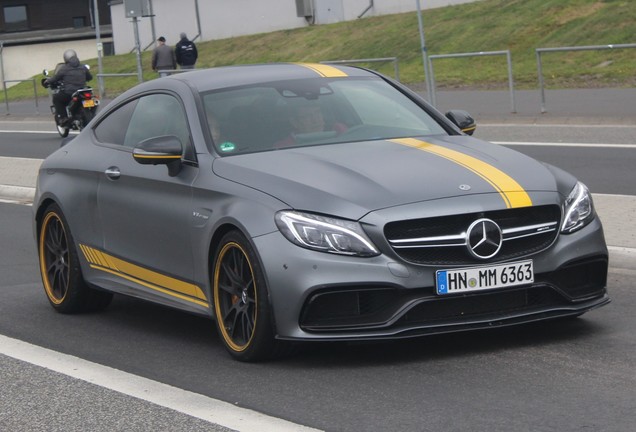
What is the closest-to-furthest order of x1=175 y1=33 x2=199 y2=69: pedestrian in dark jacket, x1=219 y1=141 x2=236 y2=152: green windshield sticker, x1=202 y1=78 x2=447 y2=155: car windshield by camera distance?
x1=219 y1=141 x2=236 y2=152: green windshield sticker → x1=202 y1=78 x2=447 y2=155: car windshield → x1=175 y1=33 x2=199 y2=69: pedestrian in dark jacket

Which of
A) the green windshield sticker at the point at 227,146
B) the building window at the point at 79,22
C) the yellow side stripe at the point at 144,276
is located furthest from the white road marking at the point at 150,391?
the building window at the point at 79,22

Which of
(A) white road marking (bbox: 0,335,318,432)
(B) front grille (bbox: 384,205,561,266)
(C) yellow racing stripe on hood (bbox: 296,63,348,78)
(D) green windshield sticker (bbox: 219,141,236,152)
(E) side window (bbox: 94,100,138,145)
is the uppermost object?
(C) yellow racing stripe on hood (bbox: 296,63,348,78)

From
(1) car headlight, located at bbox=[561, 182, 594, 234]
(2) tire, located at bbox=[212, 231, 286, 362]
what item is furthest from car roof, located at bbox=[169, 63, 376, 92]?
(1) car headlight, located at bbox=[561, 182, 594, 234]

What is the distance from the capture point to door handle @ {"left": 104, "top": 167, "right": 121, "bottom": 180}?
8.50 meters

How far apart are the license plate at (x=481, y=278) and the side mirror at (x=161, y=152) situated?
5.96 ft

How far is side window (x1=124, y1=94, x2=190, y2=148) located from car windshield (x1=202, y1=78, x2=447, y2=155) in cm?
19

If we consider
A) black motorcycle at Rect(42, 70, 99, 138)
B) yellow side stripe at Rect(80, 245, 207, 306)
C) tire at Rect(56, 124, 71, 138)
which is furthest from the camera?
tire at Rect(56, 124, 71, 138)

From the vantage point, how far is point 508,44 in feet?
118

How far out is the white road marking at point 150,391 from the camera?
5.89 meters

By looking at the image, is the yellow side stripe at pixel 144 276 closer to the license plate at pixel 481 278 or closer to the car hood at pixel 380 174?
the car hood at pixel 380 174

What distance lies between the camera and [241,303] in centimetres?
718

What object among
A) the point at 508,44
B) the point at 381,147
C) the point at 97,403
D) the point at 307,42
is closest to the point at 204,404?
the point at 97,403

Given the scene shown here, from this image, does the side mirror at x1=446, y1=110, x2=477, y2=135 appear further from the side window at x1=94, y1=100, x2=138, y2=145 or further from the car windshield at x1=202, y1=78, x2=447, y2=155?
the side window at x1=94, y1=100, x2=138, y2=145

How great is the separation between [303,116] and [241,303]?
1386 mm
